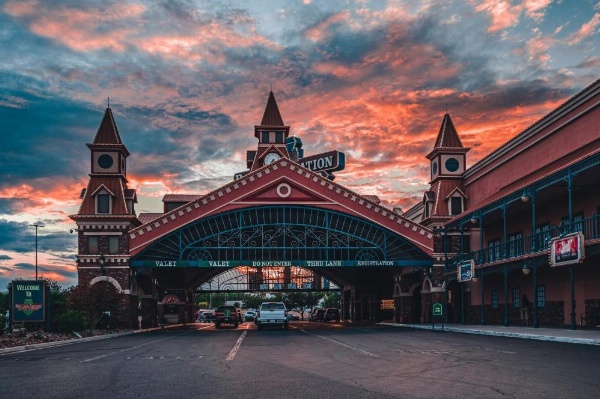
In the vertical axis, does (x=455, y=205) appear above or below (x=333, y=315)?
above

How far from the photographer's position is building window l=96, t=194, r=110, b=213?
153ft

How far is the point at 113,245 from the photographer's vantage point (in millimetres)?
46250

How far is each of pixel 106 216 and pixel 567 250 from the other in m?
30.9

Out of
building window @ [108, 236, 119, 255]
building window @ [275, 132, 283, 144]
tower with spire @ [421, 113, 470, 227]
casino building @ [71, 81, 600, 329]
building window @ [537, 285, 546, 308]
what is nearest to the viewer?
building window @ [537, 285, 546, 308]

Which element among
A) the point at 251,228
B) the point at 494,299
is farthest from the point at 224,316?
the point at 494,299

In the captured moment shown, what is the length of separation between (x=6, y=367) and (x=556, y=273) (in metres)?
28.6

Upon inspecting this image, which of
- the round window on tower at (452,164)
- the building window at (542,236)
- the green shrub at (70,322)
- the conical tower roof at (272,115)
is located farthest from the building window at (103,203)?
the building window at (542,236)

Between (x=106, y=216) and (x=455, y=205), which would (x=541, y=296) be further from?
(x=106, y=216)

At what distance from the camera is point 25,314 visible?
104ft

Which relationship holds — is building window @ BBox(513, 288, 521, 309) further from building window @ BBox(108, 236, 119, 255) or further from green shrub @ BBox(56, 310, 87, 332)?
building window @ BBox(108, 236, 119, 255)

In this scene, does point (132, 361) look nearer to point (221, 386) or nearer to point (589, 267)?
point (221, 386)

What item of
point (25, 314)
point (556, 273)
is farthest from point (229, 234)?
point (556, 273)

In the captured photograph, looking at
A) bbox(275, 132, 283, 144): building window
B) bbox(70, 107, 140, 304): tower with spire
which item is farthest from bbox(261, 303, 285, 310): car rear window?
bbox(275, 132, 283, 144): building window

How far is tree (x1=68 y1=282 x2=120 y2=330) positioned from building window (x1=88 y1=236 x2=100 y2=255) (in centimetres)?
338
